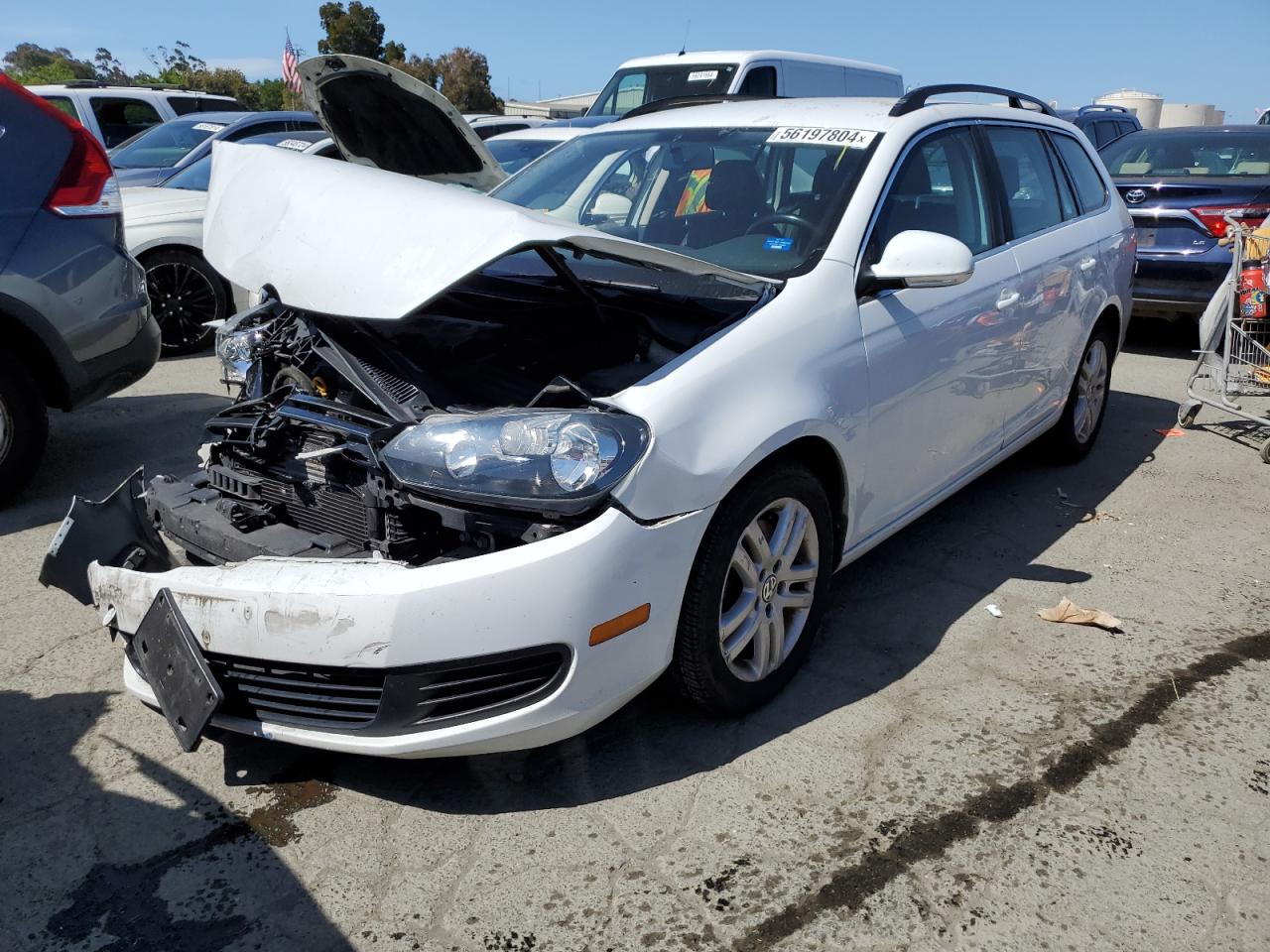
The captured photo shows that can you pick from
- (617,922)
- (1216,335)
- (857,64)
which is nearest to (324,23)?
(857,64)

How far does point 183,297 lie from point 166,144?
376cm

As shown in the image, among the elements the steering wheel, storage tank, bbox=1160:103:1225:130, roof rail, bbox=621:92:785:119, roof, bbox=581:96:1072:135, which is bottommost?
storage tank, bbox=1160:103:1225:130

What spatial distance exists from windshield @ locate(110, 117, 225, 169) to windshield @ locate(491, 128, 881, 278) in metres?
7.71

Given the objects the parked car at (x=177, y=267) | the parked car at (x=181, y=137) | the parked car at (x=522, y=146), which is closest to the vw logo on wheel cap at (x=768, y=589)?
the parked car at (x=177, y=267)

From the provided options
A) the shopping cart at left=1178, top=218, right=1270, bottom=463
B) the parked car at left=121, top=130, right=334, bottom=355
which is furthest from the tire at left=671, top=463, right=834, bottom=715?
the parked car at left=121, top=130, right=334, bottom=355

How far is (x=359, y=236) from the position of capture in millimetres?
2844

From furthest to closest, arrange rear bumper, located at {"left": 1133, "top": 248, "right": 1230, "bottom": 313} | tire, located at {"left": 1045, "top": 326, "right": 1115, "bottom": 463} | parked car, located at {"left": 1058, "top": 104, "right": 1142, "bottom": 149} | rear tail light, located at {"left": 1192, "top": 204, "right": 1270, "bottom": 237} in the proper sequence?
parked car, located at {"left": 1058, "top": 104, "right": 1142, "bottom": 149} → rear bumper, located at {"left": 1133, "top": 248, "right": 1230, "bottom": 313} → rear tail light, located at {"left": 1192, "top": 204, "right": 1270, "bottom": 237} → tire, located at {"left": 1045, "top": 326, "right": 1115, "bottom": 463}

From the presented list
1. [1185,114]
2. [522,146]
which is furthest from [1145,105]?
[522,146]

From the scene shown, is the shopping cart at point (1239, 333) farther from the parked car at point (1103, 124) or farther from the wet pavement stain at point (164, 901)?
the parked car at point (1103, 124)

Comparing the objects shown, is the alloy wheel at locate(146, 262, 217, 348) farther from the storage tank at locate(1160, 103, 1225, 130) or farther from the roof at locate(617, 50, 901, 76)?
the storage tank at locate(1160, 103, 1225, 130)

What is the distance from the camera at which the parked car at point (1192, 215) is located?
7.86 m

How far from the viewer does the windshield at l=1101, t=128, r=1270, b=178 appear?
866 centimetres

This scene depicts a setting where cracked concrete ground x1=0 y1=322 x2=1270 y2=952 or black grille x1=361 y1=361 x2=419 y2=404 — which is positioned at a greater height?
black grille x1=361 y1=361 x2=419 y2=404

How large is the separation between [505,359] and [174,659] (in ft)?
4.10
